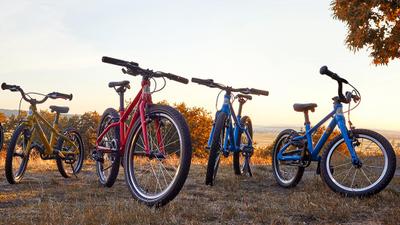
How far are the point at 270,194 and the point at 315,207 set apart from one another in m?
1.54

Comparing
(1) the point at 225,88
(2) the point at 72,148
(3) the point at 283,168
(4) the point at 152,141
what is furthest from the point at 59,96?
(3) the point at 283,168

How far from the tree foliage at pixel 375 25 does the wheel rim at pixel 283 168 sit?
A: 11.6 metres

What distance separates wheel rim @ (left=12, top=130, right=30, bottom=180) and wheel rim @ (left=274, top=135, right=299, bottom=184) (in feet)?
14.6

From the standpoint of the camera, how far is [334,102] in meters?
6.90

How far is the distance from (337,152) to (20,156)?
541 centimetres

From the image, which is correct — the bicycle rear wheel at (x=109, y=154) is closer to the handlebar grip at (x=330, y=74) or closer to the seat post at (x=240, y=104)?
the seat post at (x=240, y=104)

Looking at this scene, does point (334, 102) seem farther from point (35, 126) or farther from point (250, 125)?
point (35, 126)

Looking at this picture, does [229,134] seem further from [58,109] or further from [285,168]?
[58,109]

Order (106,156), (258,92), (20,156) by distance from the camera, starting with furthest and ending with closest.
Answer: (258,92) → (20,156) → (106,156)

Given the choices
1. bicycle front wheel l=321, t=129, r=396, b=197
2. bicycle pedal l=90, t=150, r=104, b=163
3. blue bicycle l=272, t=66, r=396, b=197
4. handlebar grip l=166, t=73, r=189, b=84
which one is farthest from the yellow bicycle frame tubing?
bicycle front wheel l=321, t=129, r=396, b=197

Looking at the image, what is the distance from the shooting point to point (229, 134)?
8.37 meters

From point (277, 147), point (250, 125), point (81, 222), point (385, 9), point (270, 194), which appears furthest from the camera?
point (385, 9)

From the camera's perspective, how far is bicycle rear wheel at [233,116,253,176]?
28.7 feet

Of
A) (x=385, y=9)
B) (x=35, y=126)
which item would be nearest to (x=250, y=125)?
(x=35, y=126)
